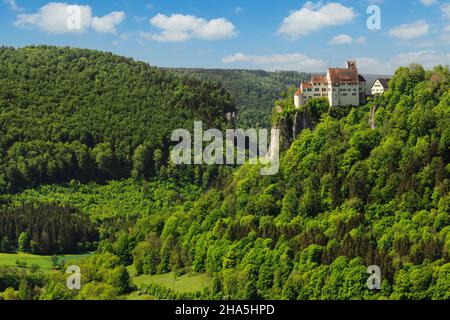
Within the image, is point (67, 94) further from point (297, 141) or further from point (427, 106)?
point (427, 106)

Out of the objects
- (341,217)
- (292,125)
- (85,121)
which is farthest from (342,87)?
(85,121)

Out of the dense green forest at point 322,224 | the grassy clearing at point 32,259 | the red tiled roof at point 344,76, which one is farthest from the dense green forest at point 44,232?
the red tiled roof at point 344,76

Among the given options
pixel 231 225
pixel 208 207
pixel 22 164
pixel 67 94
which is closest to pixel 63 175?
pixel 22 164

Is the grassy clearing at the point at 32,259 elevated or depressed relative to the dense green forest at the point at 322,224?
depressed

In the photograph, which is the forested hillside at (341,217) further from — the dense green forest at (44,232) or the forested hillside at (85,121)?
the forested hillside at (85,121)

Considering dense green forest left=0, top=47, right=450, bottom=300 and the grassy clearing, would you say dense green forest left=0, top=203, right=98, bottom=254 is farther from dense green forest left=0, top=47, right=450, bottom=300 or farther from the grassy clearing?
dense green forest left=0, top=47, right=450, bottom=300

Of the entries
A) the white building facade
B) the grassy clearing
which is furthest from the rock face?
the grassy clearing
